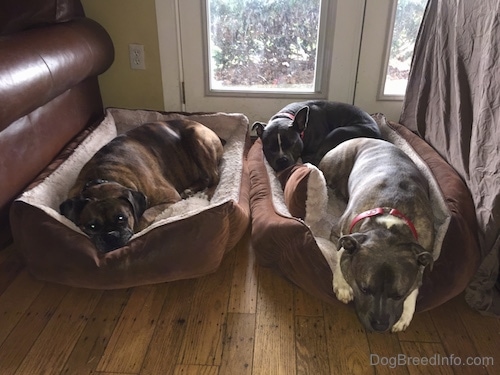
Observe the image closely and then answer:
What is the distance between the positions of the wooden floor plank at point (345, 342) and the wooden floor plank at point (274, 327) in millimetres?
160

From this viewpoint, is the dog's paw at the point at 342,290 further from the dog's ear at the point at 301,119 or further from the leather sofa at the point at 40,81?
the leather sofa at the point at 40,81

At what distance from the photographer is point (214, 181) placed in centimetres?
284

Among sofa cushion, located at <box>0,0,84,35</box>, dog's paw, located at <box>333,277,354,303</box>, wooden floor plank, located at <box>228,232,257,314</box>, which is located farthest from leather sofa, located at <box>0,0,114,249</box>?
dog's paw, located at <box>333,277,354,303</box>

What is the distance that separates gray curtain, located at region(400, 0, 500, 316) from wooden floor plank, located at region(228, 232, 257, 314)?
100 cm

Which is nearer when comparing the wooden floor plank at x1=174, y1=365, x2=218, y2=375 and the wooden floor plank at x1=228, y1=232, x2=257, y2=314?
the wooden floor plank at x1=174, y1=365, x2=218, y2=375

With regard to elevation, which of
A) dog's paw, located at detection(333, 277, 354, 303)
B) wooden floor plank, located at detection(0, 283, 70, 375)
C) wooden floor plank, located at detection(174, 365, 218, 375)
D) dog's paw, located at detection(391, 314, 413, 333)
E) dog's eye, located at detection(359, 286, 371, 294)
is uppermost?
dog's eye, located at detection(359, 286, 371, 294)

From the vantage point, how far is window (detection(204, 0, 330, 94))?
3.22 m

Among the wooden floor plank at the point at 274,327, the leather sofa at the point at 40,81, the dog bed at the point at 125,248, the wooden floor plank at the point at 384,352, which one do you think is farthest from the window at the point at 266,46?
the wooden floor plank at the point at 384,352

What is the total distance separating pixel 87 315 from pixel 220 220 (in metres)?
0.72

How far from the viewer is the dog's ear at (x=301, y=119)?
2.84 meters

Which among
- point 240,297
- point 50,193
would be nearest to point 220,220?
point 240,297

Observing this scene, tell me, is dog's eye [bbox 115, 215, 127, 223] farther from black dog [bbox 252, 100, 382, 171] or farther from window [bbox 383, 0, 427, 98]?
window [bbox 383, 0, 427, 98]

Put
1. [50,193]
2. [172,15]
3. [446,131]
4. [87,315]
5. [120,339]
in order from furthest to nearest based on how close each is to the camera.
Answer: [172,15]
[446,131]
[50,193]
[87,315]
[120,339]

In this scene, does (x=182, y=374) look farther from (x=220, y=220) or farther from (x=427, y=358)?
(x=427, y=358)
